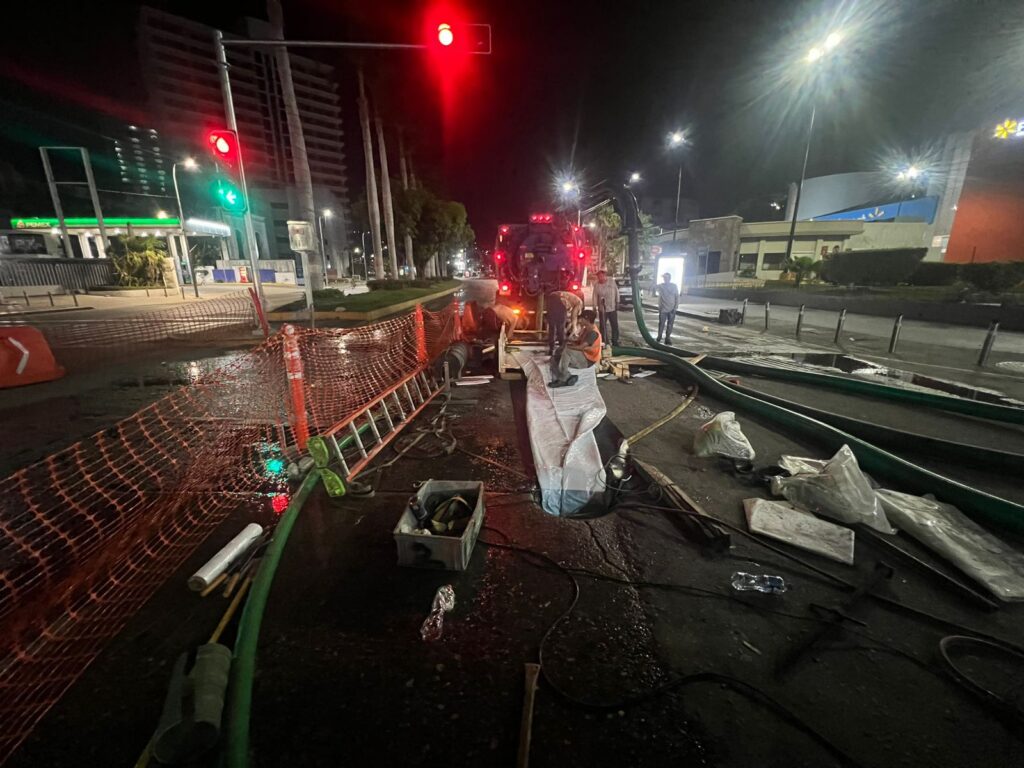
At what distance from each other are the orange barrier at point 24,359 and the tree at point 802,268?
106ft

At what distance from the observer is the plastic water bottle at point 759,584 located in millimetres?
2920

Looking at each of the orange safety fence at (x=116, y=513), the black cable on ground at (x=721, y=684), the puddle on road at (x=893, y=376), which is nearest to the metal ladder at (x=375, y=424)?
the orange safety fence at (x=116, y=513)

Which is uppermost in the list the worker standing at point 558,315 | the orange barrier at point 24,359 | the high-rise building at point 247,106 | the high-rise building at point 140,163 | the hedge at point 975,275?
the high-rise building at point 247,106

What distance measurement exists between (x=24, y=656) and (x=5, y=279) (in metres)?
39.5

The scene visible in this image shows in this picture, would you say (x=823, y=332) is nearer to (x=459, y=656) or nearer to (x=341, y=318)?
(x=459, y=656)

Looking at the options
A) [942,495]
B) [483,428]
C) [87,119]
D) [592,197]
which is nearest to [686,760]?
[942,495]

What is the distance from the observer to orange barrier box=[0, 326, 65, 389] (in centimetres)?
784

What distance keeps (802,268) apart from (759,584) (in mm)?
30242

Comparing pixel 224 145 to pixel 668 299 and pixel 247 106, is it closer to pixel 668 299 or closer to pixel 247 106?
pixel 668 299

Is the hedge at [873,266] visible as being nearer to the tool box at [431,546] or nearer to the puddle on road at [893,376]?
the puddle on road at [893,376]

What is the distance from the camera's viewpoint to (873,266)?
77.6 feet

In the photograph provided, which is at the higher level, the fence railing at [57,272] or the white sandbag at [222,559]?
the fence railing at [57,272]

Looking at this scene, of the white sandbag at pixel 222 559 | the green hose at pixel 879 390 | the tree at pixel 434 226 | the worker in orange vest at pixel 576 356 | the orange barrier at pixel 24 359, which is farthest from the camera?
the tree at pixel 434 226

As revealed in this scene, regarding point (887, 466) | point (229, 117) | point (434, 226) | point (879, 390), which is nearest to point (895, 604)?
point (887, 466)
